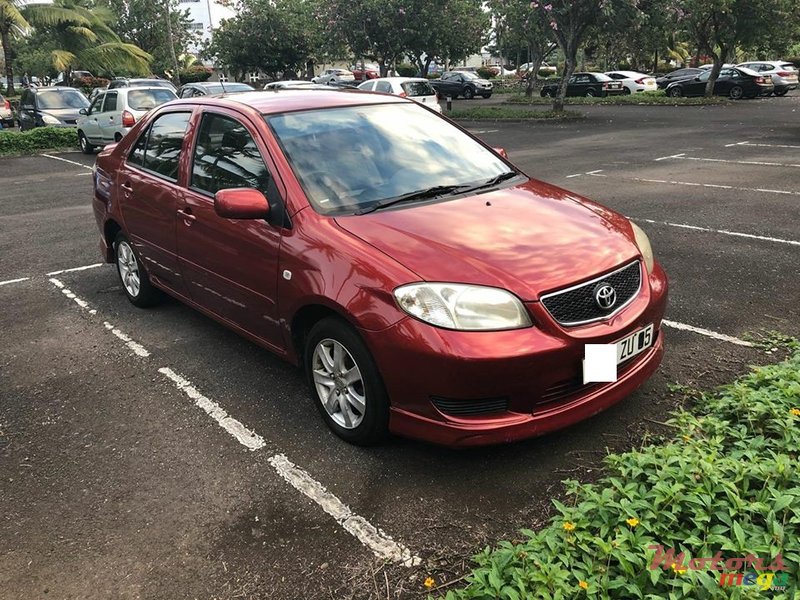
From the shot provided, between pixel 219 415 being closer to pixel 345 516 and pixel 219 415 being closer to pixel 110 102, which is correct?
pixel 345 516

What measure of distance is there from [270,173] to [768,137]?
14.9 m

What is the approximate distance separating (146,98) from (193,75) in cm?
3653

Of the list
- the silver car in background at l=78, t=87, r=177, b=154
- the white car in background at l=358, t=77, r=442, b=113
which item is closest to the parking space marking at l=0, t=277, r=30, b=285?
the silver car in background at l=78, t=87, r=177, b=154

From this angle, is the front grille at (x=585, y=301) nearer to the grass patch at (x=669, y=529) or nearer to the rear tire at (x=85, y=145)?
the grass patch at (x=669, y=529)

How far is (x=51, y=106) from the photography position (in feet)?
64.8

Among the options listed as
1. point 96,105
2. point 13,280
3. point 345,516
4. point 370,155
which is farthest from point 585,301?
point 96,105

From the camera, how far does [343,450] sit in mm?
3398

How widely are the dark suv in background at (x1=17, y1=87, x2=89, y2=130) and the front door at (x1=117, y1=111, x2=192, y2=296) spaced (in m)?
16.5

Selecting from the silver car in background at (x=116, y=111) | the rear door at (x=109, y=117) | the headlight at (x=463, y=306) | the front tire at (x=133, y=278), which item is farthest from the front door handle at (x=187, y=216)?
the rear door at (x=109, y=117)

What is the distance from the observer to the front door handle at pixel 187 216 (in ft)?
13.8

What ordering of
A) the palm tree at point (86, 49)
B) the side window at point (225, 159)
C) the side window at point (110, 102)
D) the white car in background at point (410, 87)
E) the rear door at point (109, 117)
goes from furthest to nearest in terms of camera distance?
the palm tree at point (86, 49) < the white car in background at point (410, 87) < the side window at point (110, 102) < the rear door at point (109, 117) < the side window at point (225, 159)

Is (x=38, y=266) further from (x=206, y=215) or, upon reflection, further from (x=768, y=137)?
(x=768, y=137)

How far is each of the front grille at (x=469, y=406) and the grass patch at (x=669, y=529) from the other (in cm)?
45

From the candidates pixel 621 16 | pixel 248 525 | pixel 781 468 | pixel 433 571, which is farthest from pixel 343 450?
pixel 621 16
